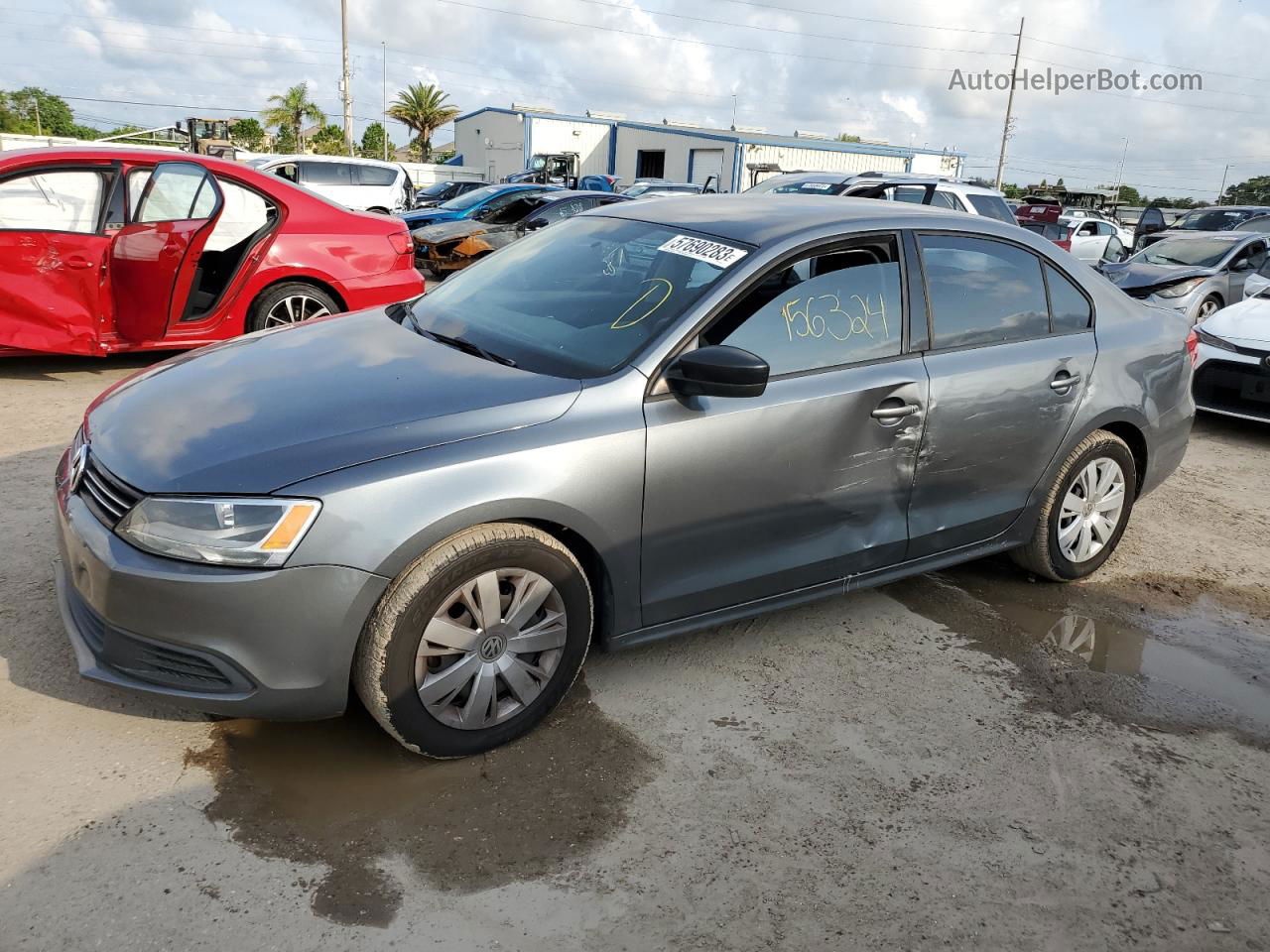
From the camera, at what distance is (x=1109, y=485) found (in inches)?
177

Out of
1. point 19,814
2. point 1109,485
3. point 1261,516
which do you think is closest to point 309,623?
point 19,814

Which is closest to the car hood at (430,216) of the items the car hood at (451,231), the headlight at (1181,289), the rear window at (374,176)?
the car hood at (451,231)

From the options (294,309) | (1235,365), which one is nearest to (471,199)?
(294,309)

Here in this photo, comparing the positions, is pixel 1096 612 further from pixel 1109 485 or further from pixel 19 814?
pixel 19 814

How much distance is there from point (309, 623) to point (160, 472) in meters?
0.60

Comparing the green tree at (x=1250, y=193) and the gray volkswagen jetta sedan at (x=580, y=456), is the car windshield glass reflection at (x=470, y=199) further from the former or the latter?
the green tree at (x=1250, y=193)

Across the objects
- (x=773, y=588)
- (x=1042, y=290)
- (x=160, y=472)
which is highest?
(x=1042, y=290)

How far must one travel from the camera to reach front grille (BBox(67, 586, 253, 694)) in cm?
260

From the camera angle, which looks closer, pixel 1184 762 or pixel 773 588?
pixel 1184 762

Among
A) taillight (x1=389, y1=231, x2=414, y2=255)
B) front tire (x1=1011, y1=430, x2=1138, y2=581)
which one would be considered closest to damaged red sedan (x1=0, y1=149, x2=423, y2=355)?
taillight (x1=389, y1=231, x2=414, y2=255)

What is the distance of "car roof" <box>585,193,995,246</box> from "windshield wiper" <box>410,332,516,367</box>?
2.97 feet

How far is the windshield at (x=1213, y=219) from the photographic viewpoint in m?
18.1

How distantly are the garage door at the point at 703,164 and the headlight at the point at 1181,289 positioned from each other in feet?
109

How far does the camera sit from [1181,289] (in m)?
10.8
